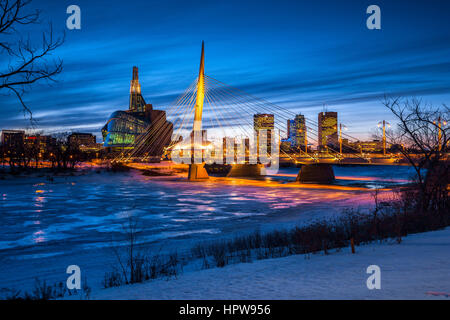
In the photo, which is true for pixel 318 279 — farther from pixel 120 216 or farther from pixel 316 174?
pixel 316 174

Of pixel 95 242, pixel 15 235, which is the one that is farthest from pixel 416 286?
pixel 15 235

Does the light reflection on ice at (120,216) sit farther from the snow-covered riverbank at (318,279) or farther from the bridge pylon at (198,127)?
the bridge pylon at (198,127)

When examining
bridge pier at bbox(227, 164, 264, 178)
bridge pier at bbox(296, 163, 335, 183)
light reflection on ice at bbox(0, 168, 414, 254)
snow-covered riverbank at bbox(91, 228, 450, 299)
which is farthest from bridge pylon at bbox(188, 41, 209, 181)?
snow-covered riverbank at bbox(91, 228, 450, 299)

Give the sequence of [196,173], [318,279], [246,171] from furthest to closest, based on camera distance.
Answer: [246,171] < [196,173] < [318,279]

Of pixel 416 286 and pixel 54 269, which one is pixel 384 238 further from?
pixel 54 269

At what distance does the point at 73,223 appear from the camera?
1714cm

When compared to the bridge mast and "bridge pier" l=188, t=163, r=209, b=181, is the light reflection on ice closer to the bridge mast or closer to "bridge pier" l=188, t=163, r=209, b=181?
the bridge mast

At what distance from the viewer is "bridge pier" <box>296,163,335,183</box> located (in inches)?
1986

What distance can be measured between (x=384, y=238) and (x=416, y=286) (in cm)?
570

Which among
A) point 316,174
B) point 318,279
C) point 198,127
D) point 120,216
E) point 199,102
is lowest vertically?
point 120,216

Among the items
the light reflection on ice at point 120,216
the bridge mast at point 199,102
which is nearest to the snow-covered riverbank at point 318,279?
the light reflection on ice at point 120,216

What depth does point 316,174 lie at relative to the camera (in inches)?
1998

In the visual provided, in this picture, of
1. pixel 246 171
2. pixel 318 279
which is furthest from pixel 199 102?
pixel 318 279

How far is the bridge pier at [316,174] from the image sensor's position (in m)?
50.4
